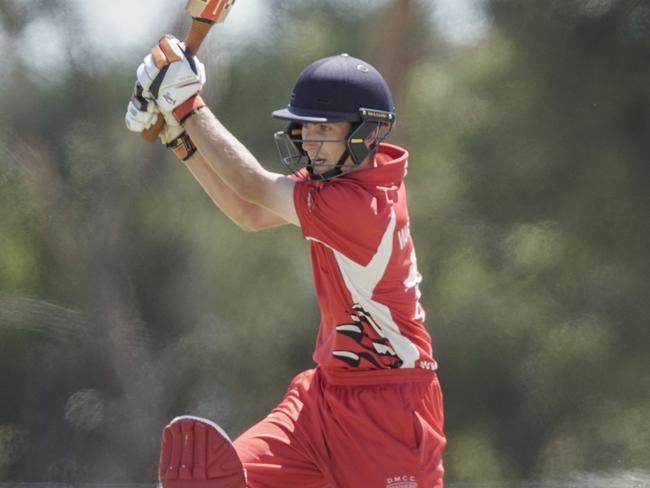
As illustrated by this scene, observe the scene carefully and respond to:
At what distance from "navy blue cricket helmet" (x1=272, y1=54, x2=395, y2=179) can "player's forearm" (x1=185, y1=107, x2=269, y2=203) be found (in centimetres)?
13

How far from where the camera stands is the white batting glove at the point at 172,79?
310 centimetres

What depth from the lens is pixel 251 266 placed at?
5035 millimetres

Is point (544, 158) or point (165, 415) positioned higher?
point (544, 158)

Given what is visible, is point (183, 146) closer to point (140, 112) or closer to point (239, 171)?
point (140, 112)

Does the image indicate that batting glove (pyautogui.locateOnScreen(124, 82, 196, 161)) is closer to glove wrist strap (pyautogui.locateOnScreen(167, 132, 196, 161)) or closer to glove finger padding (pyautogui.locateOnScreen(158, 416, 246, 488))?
glove wrist strap (pyautogui.locateOnScreen(167, 132, 196, 161))

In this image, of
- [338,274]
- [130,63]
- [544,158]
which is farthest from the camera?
[544,158]

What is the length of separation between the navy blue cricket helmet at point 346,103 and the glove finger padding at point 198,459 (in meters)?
0.85

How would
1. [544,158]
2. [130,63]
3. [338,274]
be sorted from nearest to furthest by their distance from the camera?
[338,274]
[130,63]
[544,158]

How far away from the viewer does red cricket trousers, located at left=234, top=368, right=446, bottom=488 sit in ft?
9.91

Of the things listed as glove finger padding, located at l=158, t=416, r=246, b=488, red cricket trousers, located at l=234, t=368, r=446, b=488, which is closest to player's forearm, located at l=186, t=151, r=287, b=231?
red cricket trousers, located at l=234, t=368, r=446, b=488

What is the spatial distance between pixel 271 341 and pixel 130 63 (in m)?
1.49

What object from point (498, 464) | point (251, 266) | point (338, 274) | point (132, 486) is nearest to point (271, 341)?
point (251, 266)

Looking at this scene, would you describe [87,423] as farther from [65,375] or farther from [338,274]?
[338,274]

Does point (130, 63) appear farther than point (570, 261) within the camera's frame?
No
